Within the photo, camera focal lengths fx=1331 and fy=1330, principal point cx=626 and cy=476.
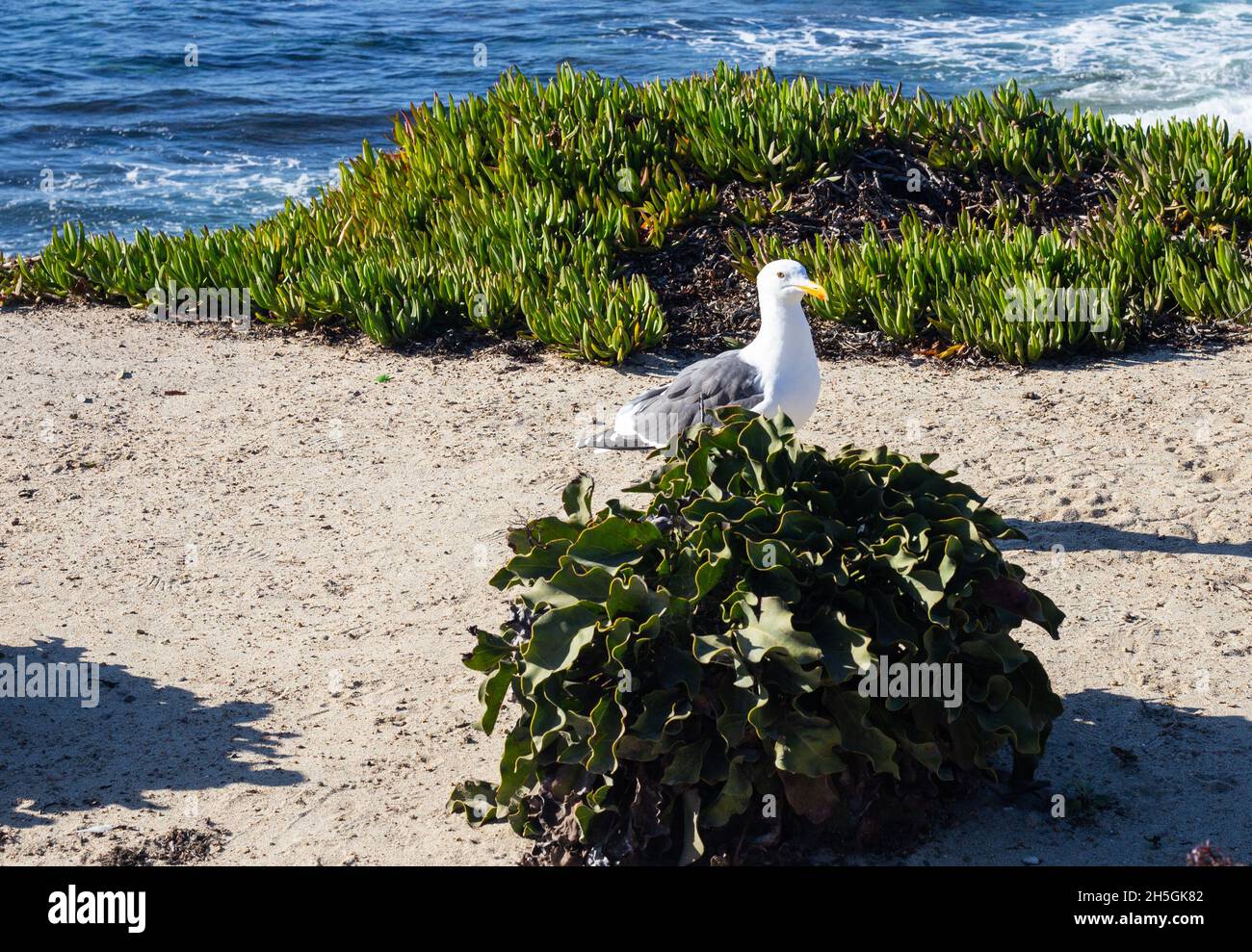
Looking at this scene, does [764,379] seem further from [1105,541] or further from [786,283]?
[1105,541]

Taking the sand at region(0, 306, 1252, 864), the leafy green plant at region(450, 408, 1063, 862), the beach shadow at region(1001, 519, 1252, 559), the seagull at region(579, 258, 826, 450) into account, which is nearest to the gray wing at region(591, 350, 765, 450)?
the seagull at region(579, 258, 826, 450)

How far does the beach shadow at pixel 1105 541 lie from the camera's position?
602cm

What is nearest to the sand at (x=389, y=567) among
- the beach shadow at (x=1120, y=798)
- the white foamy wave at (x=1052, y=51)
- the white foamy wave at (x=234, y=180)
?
the beach shadow at (x=1120, y=798)

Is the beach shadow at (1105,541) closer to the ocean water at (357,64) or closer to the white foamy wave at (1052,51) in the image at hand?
the ocean water at (357,64)

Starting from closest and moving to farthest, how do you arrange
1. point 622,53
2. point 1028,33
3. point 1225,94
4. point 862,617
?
point 862,617, point 1225,94, point 622,53, point 1028,33

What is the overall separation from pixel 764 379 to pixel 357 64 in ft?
65.3

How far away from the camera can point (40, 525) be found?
6.73 metres

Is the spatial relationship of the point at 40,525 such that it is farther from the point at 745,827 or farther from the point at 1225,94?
the point at 1225,94

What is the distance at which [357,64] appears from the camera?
2389 centimetres

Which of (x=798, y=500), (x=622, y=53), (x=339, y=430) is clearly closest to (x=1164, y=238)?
(x=339, y=430)

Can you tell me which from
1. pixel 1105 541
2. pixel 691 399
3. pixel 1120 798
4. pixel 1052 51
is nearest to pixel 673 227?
pixel 691 399

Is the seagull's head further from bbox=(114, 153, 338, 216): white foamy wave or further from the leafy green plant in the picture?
bbox=(114, 153, 338, 216): white foamy wave

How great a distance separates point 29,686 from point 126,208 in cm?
1327

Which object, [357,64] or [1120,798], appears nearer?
[1120,798]
